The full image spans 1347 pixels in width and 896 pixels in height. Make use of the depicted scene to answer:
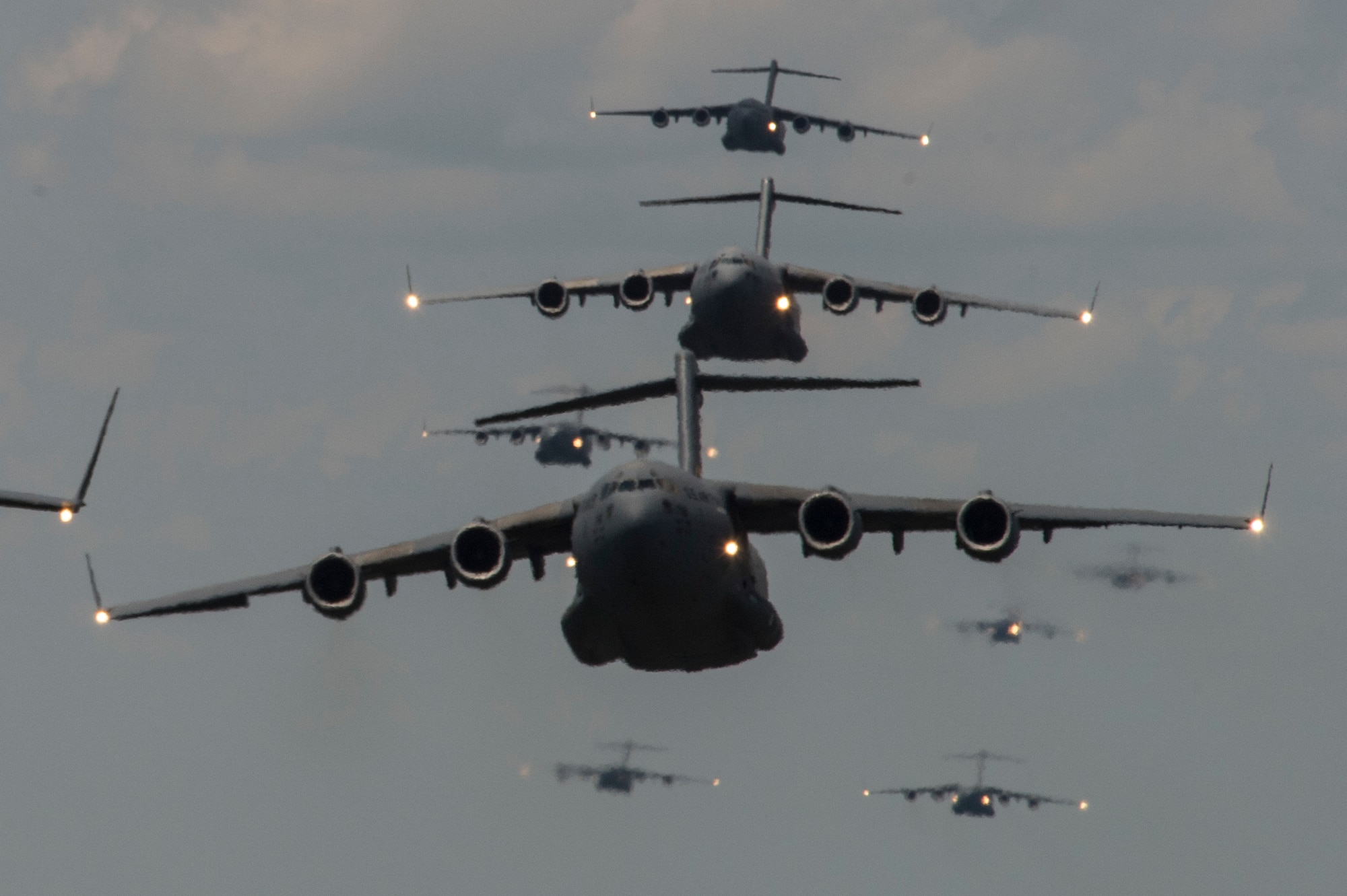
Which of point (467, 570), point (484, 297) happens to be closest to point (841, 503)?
point (467, 570)

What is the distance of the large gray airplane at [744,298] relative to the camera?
65.2 metres

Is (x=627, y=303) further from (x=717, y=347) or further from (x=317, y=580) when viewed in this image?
(x=317, y=580)

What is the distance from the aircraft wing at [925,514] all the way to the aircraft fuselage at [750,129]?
221 ft

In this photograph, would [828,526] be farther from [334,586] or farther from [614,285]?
[614,285]

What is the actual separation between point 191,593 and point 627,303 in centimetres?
2660

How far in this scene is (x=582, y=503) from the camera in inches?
1464

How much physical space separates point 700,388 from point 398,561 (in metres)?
8.49

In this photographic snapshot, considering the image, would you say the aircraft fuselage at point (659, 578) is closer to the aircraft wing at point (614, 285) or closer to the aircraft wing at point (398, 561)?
the aircraft wing at point (398, 561)

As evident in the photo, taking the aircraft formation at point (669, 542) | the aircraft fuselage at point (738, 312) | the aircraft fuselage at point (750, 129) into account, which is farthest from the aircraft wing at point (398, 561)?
the aircraft fuselage at point (750, 129)

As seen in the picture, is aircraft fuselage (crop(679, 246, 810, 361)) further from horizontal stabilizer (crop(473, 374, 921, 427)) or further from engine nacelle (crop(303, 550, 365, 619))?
engine nacelle (crop(303, 550, 365, 619))

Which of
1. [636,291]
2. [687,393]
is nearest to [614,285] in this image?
[636,291]

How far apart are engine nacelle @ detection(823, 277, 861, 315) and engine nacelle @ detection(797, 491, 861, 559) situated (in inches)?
1213

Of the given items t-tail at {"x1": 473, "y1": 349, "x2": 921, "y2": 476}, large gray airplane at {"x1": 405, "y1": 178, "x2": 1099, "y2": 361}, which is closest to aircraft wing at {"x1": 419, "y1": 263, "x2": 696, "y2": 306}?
large gray airplane at {"x1": 405, "y1": 178, "x2": 1099, "y2": 361}

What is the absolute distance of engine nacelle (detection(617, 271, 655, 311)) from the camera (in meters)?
66.6
